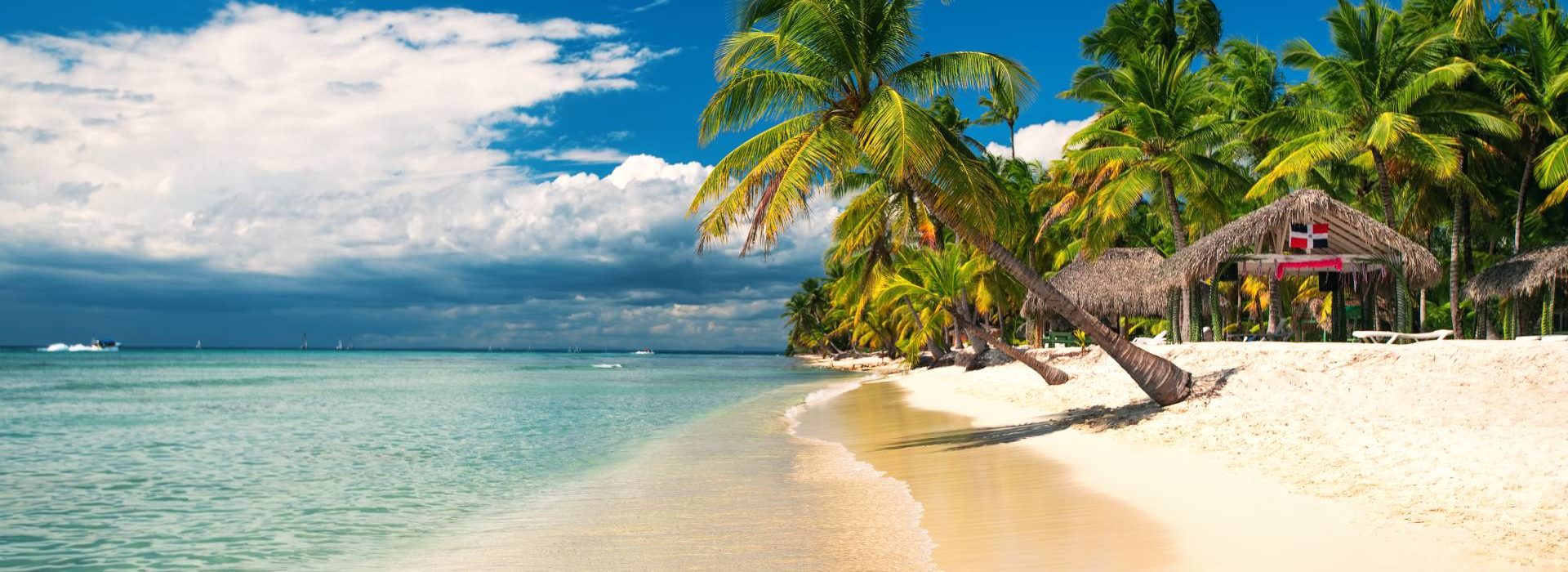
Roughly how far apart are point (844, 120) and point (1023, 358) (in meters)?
6.83

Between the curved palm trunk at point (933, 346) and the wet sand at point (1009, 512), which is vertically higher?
the curved palm trunk at point (933, 346)

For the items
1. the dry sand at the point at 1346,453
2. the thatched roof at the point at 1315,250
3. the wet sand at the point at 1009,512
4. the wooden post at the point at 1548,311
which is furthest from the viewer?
the thatched roof at the point at 1315,250

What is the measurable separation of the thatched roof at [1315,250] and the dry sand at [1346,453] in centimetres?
287

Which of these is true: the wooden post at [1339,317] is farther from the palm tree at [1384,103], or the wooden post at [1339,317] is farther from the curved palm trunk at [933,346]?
A: the curved palm trunk at [933,346]

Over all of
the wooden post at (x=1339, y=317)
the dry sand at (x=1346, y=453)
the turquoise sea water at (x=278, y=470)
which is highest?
the wooden post at (x=1339, y=317)

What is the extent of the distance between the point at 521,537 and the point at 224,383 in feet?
126

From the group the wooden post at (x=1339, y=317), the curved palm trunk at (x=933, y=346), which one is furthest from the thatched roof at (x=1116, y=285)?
the curved palm trunk at (x=933, y=346)

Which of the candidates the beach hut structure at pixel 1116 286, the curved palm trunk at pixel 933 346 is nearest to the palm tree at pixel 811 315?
the curved palm trunk at pixel 933 346

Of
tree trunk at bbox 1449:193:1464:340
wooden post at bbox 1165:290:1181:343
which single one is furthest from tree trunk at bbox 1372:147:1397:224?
wooden post at bbox 1165:290:1181:343

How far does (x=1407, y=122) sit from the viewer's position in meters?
16.4

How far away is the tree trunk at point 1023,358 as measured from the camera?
15.2 meters

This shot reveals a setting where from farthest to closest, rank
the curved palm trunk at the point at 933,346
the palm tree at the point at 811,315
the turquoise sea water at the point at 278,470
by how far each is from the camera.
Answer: the palm tree at the point at 811,315
the curved palm trunk at the point at 933,346
the turquoise sea water at the point at 278,470

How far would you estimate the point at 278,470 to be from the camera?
36.1 ft

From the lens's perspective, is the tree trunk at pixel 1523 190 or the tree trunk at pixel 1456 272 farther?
the tree trunk at pixel 1523 190
